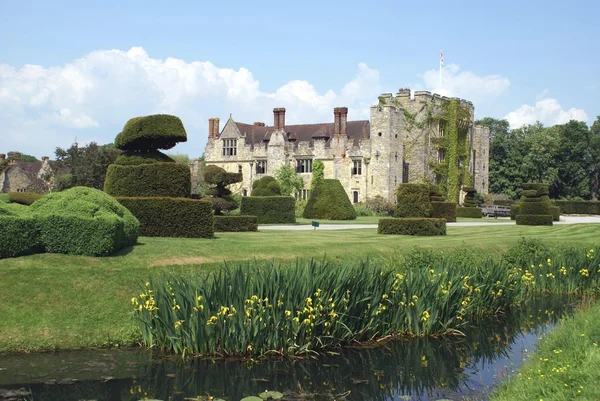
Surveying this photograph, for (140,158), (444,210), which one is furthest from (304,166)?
(140,158)

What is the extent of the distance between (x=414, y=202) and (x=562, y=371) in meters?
19.0

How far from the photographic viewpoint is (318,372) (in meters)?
10.6

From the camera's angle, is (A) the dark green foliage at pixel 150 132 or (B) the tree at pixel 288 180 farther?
(B) the tree at pixel 288 180

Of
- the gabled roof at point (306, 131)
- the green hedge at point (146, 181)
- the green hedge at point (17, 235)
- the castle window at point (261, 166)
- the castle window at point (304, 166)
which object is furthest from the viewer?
the castle window at point (261, 166)

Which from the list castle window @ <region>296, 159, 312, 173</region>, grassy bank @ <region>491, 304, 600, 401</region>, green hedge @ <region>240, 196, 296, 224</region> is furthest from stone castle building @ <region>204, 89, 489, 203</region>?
grassy bank @ <region>491, 304, 600, 401</region>

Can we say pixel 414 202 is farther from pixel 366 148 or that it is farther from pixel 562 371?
pixel 366 148

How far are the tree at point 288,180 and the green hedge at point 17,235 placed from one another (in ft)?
138

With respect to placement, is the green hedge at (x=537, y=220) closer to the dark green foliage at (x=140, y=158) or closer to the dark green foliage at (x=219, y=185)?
the dark green foliage at (x=219, y=185)

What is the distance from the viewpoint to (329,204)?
43.0 meters

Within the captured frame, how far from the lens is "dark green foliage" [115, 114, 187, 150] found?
2220cm

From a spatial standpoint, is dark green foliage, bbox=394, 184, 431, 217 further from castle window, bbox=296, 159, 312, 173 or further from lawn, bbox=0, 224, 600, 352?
castle window, bbox=296, 159, 312, 173

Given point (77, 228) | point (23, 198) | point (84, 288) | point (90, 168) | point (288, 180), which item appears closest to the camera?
point (84, 288)

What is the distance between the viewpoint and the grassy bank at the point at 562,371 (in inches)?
324

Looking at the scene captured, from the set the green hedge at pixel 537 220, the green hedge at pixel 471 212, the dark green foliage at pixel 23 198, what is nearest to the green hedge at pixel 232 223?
the dark green foliage at pixel 23 198
